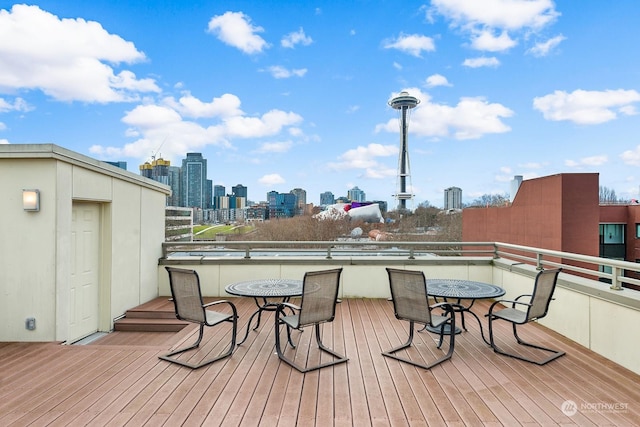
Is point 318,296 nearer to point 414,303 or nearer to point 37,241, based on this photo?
point 414,303

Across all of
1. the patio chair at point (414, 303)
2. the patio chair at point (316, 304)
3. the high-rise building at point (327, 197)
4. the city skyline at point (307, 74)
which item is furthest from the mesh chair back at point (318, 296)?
the high-rise building at point (327, 197)

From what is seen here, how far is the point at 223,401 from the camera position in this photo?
2.48 m

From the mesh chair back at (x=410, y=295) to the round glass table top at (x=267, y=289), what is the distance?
3.36 ft

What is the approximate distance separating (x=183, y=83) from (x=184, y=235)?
671 inches

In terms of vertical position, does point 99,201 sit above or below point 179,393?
above

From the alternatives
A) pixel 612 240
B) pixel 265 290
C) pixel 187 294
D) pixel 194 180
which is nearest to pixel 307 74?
pixel 194 180

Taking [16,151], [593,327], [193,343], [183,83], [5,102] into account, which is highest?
[183,83]

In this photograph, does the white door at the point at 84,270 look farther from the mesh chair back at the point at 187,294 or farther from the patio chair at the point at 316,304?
the patio chair at the point at 316,304

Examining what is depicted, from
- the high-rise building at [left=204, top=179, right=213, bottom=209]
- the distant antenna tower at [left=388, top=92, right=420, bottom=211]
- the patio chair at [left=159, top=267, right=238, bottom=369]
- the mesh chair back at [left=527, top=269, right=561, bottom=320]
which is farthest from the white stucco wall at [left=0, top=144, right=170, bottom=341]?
the distant antenna tower at [left=388, top=92, right=420, bottom=211]

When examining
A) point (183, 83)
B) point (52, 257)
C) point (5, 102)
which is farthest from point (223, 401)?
point (183, 83)

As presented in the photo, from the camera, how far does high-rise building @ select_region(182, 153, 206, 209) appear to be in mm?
28895

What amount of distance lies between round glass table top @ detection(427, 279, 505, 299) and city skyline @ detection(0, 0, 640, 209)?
16.1ft

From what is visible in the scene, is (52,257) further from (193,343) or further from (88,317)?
(193,343)

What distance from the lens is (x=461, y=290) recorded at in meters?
3.81
